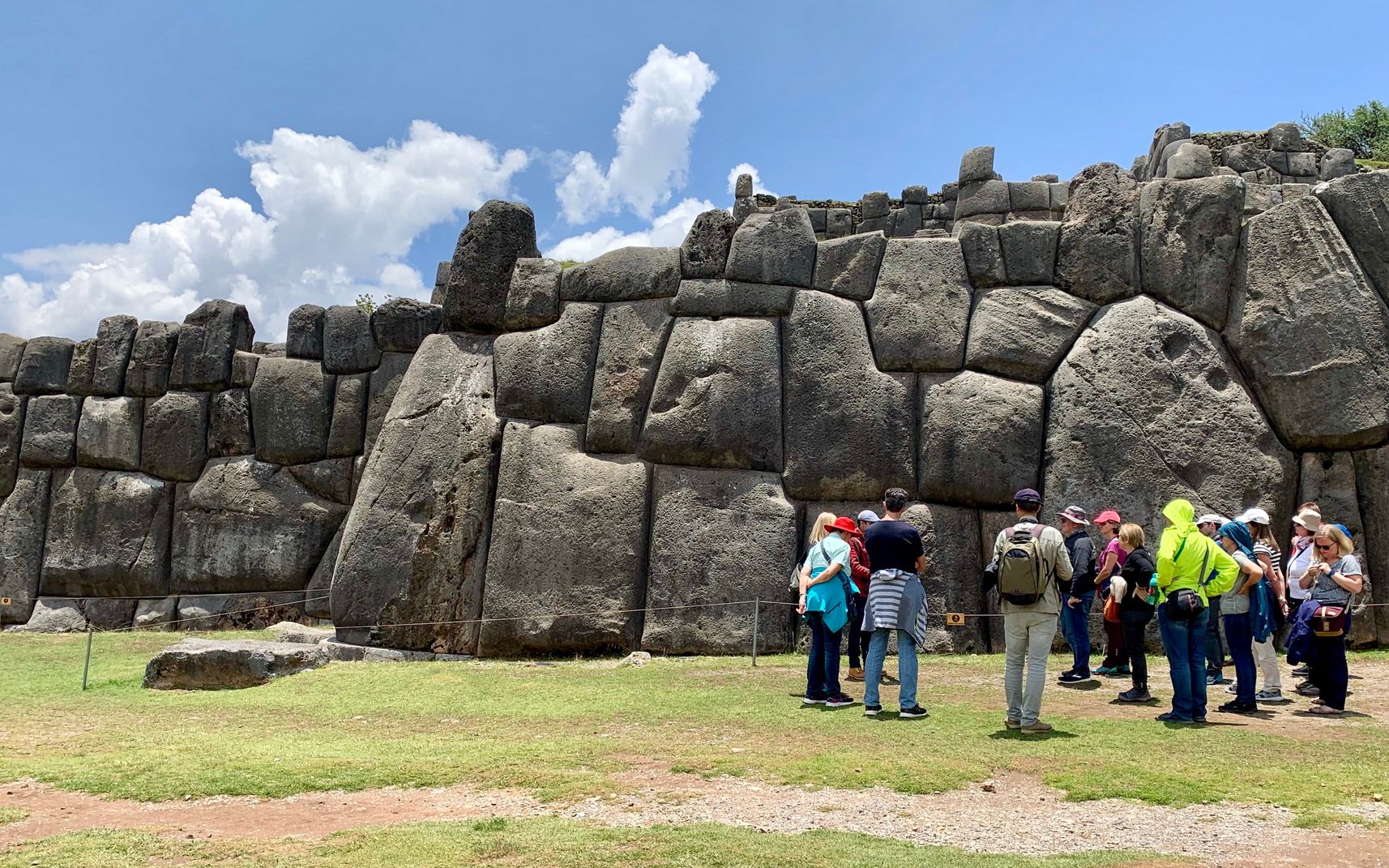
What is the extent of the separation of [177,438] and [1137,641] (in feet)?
52.5

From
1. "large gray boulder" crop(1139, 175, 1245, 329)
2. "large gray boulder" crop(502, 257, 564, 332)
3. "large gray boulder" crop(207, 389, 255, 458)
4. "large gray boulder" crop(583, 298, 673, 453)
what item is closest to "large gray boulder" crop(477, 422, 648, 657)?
"large gray boulder" crop(583, 298, 673, 453)

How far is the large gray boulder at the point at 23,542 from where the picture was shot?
18219 millimetres

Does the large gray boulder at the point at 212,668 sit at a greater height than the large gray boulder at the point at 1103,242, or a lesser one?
lesser

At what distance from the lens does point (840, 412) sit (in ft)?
42.0

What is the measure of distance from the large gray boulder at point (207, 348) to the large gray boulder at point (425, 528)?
591 cm

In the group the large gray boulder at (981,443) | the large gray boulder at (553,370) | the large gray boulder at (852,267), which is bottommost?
the large gray boulder at (981,443)

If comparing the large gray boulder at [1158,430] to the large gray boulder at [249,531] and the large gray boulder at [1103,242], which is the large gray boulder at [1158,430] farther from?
the large gray boulder at [249,531]

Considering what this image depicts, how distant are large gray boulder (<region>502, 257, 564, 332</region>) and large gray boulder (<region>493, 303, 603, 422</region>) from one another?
262 millimetres

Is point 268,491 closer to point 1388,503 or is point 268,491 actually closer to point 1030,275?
point 1030,275

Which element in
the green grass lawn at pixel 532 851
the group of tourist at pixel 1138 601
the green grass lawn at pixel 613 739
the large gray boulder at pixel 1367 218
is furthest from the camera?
the large gray boulder at pixel 1367 218

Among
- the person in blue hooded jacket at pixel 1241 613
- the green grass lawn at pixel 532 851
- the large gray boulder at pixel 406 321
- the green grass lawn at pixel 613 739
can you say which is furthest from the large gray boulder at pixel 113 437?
the person in blue hooded jacket at pixel 1241 613

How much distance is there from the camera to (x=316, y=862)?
4898 mm

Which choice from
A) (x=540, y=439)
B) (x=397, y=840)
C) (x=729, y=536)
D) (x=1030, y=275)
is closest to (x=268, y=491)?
(x=540, y=439)

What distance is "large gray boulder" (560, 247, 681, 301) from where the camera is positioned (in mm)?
13820
